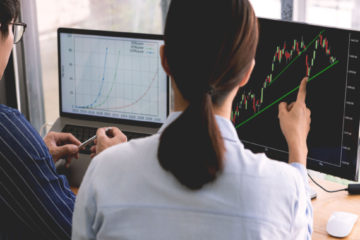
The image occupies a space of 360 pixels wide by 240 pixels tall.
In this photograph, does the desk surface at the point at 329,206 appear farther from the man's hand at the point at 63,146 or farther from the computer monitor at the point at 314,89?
the man's hand at the point at 63,146

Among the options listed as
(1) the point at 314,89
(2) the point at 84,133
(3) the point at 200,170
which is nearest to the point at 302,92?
(1) the point at 314,89

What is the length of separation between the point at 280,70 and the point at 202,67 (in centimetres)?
59

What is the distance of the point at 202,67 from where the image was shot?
81cm

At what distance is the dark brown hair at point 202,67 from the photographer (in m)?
0.80

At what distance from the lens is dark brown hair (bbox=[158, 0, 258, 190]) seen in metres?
0.80

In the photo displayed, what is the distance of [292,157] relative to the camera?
1.16 m

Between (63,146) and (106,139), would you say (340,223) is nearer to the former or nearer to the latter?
(106,139)

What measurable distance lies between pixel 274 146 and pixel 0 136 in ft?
2.29

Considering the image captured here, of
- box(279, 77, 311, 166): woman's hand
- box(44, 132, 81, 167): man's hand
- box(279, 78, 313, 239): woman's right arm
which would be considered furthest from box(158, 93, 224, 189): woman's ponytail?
box(44, 132, 81, 167): man's hand

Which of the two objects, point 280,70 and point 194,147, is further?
point 280,70

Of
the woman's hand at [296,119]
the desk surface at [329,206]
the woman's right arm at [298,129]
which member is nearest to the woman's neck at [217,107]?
the woman's right arm at [298,129]

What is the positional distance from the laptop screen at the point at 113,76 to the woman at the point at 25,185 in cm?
41

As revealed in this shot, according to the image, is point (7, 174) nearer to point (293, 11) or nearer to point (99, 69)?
point (99, 69)

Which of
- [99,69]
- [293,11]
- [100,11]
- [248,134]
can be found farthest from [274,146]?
[100,11]
